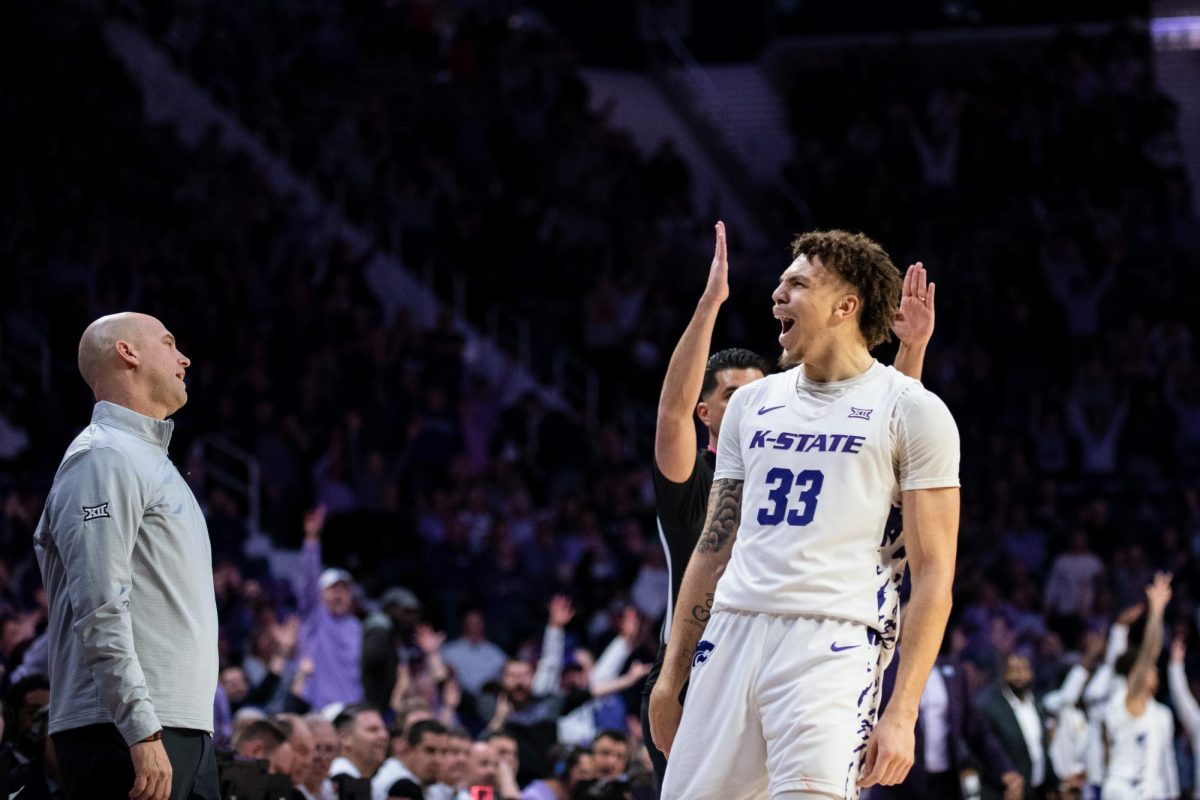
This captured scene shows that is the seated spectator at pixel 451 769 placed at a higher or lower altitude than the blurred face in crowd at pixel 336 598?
lower

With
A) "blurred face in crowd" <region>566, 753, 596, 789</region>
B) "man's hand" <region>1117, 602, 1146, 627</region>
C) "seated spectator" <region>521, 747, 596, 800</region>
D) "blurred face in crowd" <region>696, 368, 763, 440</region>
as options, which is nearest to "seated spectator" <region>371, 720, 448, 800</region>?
"seated spectator" <region>521, 747, 596, 800</region>

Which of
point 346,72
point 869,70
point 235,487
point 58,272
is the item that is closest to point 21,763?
point 235,487

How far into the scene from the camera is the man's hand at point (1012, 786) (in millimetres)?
11469

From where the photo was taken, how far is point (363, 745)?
8.71m

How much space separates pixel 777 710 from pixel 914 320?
5.28 ft

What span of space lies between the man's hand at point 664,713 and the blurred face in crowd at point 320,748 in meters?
3.72

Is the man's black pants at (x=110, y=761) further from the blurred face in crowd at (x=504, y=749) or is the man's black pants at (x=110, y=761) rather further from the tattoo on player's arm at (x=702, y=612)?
the blurred face in crowd at (x=504, y=749)

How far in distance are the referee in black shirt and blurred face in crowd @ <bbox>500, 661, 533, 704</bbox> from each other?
5.59m

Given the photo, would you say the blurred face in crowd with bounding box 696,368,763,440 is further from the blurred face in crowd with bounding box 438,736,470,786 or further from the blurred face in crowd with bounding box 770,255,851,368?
the blurred face in crowd with bounding box 438,736,470,786

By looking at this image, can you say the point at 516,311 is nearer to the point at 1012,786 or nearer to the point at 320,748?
the point at 1012,786

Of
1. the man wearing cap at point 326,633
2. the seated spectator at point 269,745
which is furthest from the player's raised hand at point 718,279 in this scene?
the man wearing cap at point 326,633

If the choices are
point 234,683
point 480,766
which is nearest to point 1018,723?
point 480,766

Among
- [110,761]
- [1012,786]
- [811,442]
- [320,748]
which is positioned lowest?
[1012,786]

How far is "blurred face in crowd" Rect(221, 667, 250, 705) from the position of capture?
10750 mm
